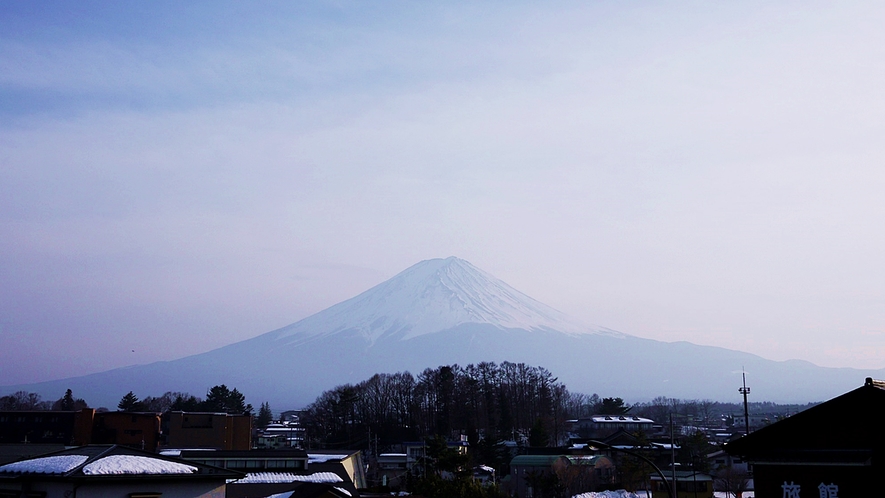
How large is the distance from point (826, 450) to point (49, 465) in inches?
681

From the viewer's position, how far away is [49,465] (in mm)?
19703

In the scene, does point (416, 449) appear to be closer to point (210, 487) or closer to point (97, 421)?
point (97, 421)

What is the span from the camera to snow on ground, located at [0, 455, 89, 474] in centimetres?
1936

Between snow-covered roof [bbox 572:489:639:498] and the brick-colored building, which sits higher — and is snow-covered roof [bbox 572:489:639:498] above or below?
below

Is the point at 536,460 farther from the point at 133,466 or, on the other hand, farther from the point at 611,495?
the point at 133,466

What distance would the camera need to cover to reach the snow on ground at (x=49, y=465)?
19.4 m

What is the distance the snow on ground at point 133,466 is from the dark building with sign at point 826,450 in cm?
1315

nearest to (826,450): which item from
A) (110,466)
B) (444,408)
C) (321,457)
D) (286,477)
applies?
(110,466)

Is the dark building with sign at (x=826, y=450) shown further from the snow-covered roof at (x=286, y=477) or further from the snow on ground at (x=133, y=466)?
the snow-covered roof at (x=286, y=477)

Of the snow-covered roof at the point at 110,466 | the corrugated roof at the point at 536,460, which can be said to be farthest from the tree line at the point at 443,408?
the snow-covered roof at the point at 110,466

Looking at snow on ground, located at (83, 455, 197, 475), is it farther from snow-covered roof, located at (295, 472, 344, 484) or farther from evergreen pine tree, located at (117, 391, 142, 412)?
evergreen pine tree, located at (117, 391, 142, 412)

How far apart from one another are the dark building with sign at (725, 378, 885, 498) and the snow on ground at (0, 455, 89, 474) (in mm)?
15113

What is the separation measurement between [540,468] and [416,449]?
19.7 metres

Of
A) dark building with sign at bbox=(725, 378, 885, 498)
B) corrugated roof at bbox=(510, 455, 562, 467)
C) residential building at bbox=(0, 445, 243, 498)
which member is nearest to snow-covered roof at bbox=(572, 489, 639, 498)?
corrugated roof at bbox=(510, 455, 562, 467)
